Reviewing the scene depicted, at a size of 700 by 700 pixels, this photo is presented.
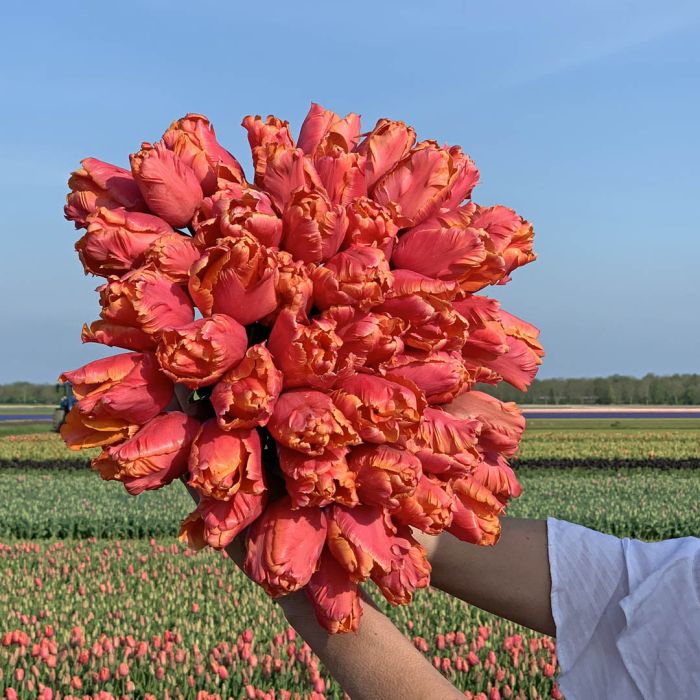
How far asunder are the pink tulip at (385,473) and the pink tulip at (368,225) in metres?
0.37

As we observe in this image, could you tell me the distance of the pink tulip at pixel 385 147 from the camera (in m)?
1.75

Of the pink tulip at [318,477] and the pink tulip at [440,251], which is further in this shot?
the pink tulip at [440,251]

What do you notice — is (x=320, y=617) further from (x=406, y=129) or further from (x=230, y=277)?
(x=406, y=129)

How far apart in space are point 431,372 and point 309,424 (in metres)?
0.29

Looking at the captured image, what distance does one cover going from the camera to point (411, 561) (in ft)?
5.57

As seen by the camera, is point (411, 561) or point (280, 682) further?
point (280, 682)

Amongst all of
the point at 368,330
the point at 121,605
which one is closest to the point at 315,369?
the point at 368,330

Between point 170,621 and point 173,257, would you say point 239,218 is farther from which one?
point 170,621

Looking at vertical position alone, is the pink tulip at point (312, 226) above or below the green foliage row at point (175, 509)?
above

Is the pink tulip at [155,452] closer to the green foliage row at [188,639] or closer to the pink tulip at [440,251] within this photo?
the pink tulip at [440,251]

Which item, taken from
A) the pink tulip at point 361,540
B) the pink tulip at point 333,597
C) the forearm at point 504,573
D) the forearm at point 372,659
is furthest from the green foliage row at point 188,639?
the pink tulip at point 361,540

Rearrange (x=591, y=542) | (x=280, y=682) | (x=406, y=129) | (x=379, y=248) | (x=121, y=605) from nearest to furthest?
(x=379, y=248) < (x=406, y=129) < (x=591, y=542) < (x=280, y=682) < (x=121, y=605)

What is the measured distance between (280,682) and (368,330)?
432 cm

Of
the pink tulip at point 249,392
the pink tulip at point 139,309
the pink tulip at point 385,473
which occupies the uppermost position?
the pink tulip at point 139,309
